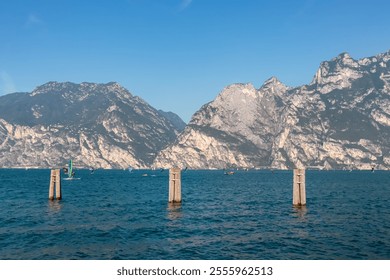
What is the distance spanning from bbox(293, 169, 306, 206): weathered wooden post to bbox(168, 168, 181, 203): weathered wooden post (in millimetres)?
17660

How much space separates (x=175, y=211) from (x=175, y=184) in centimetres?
475

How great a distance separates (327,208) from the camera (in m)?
64.2

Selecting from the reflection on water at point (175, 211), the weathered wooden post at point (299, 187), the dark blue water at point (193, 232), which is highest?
the weathered wooden post at point (299, 187)

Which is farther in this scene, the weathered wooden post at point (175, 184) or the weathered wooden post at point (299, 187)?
the weathered wooden post at point (175, 184)

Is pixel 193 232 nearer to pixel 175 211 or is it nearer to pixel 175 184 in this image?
pixel 175 211

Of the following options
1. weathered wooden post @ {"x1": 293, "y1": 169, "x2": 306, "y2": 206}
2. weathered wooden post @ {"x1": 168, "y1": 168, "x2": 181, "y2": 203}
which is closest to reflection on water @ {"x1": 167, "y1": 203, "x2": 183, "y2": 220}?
weathered wooden post @ {"x1": 168, "y1": 168, "x2": 181, "y2": 203}

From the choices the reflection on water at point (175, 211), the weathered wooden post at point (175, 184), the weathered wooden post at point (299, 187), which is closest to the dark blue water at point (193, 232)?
the reflection on water at point (175, 211)

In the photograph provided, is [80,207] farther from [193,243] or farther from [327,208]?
[327,208]

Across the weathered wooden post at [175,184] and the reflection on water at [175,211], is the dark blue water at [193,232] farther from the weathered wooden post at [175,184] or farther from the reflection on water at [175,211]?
the weathered wooden post at [175,184]

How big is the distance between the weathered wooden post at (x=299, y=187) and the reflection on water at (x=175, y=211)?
→ 59.0ft

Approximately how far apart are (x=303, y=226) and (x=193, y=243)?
52.0 feet

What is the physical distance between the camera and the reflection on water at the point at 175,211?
5270cm

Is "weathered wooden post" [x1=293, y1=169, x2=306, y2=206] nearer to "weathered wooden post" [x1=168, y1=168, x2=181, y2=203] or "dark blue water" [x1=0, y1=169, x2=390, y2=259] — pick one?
"dark blue water" [x1=0, y1=169, x2=390, y2=259]
